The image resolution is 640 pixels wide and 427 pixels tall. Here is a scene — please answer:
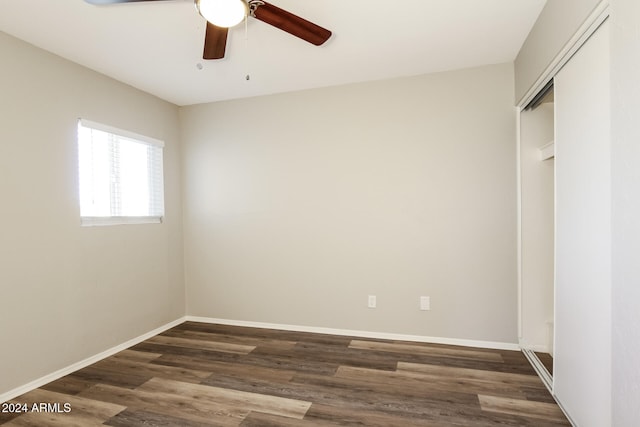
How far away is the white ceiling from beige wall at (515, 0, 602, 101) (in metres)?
0.09

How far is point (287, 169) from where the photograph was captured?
11.6 feet

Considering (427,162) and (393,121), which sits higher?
(393,121)

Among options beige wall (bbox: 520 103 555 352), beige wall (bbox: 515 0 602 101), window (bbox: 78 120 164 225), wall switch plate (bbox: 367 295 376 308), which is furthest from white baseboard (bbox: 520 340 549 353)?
window (bbox: 78 120 164 225)

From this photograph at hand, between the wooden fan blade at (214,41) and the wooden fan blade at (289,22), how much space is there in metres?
0.25

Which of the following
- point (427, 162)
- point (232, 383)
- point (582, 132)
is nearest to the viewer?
point (582, 132)

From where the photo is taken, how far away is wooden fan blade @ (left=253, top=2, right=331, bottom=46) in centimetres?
175

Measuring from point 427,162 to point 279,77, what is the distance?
158 cm

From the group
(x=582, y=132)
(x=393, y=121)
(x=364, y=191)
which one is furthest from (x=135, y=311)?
(x=582, y=132)

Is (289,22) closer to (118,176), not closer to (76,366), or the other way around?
(118,176)

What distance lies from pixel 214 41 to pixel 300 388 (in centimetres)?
232

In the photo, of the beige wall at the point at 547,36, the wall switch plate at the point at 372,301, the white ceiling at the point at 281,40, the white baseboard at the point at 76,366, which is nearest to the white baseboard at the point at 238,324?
the white baseboard at the point at 76,366

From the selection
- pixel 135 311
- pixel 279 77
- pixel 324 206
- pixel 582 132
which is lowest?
pixel 135 311

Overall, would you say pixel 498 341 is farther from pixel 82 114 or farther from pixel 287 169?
pixel 82 114

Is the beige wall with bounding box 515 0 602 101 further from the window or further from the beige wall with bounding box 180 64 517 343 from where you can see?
the window
